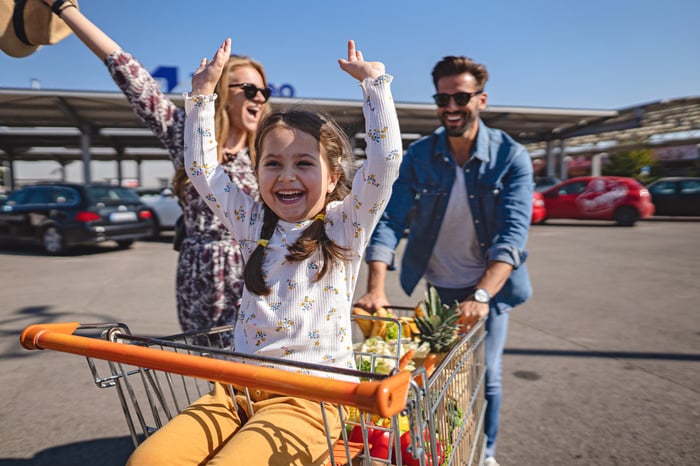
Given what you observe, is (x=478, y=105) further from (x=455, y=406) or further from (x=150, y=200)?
(x=150, y=200)

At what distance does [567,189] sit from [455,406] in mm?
17298

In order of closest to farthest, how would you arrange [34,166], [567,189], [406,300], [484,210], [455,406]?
[455,406]
[484,210]
[406,300]
[567,189]
[34,166]

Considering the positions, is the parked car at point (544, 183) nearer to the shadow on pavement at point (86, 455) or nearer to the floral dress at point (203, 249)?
the shadow on pavement at point (86, 455)

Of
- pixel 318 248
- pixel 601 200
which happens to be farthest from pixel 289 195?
pixel 601 200

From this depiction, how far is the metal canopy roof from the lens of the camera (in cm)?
1970

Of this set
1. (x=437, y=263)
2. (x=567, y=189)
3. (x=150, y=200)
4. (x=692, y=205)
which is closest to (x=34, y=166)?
(x=150, y=200)

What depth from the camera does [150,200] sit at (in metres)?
14.4

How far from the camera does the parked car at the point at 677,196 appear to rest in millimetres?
18250

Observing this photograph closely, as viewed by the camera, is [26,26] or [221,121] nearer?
[26,26]

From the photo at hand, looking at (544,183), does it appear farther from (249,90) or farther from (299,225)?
(299,225)

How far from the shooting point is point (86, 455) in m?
3.08

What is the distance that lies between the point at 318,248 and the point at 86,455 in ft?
7.77

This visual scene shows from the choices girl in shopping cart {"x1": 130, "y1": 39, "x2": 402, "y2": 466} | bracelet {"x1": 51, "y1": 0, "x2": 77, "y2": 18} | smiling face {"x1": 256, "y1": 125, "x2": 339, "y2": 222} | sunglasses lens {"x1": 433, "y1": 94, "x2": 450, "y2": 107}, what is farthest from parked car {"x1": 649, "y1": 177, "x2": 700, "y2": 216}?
bracelet {"x1": 51, "y1": 0, "x2": 77, "y2": 18}

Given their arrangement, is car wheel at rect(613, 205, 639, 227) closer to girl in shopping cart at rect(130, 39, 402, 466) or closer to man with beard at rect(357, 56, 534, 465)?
man with beard at rect(357, 56, 534, 465)
